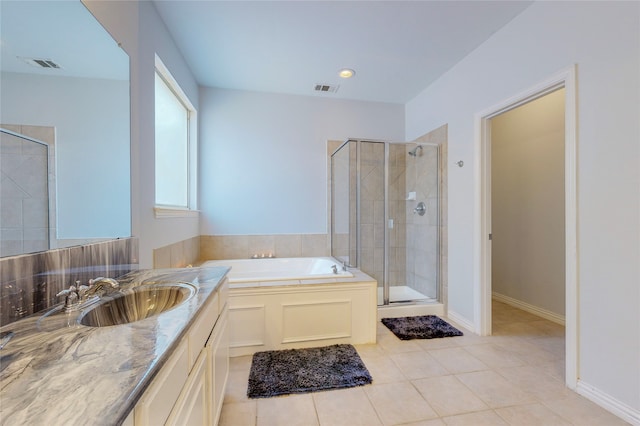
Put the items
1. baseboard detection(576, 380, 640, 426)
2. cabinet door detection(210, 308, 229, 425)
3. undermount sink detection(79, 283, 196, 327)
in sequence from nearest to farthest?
undermount sink detection(79, 283, 196, 327) → cabinet door detection(210, 308, 229, 425) → baseboard detection(576, 380, 640, 426)

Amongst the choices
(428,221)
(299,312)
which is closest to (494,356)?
(428,221)

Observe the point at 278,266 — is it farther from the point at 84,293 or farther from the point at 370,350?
the point at 84,293

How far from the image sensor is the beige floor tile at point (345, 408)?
1.43m

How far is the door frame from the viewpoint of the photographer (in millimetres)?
1647

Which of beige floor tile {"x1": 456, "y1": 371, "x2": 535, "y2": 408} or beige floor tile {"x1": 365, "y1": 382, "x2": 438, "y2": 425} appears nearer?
beige floor tile {"x1": 365, "y1": 382, "x2": 438, "y2": 425}

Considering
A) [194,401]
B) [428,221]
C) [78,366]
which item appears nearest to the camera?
[78,366]

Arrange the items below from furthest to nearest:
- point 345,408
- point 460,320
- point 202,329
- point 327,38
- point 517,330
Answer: point 460,320 < point 517,330 < point 327,38 < point 345,408 < point 202,329

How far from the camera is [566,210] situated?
170cm

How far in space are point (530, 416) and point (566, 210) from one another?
1.24 metres

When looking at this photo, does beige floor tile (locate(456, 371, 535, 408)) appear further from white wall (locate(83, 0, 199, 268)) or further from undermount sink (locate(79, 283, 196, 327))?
white wall (locate(83, 0, 199, 268))

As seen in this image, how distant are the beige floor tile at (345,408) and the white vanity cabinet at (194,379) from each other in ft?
1.93

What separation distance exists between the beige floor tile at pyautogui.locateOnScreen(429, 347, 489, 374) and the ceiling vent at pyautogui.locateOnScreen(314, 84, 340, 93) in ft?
9.56

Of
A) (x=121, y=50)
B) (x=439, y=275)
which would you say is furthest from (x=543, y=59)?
(x=121, y=50)

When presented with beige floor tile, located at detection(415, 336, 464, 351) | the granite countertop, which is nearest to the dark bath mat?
beige floor tile, located at detection(415, 336, 464, 351)
